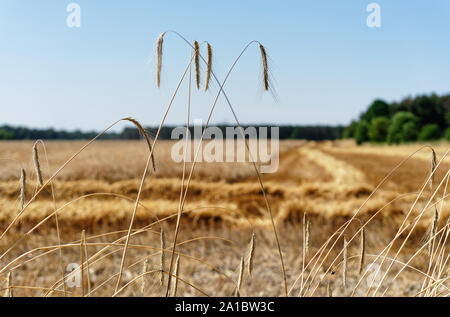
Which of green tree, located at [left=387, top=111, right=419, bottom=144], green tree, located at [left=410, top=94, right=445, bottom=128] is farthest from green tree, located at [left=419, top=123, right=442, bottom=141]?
green tree, located at [left=410, top=94, right=445, bottom=128]

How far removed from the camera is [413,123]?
47.4 meters

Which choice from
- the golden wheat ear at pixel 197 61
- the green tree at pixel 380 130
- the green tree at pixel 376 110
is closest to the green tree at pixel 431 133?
the green tree at pixel 380 130

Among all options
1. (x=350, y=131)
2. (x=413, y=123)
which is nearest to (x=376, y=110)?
(x=350, y=131)

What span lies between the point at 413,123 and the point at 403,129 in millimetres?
1365

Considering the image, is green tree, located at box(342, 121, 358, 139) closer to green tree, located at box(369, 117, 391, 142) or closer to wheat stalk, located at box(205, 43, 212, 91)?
green tree, located at box(369, 117, 391, 142)

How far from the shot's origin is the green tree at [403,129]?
46.1m

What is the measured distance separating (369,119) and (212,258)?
215 ft

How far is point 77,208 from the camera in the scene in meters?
7.61

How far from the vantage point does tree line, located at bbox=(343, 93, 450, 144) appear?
44.8m

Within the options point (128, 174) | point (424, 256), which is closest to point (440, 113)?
point (128, 174)

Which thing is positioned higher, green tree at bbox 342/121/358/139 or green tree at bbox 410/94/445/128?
green tree at bbox 410/94/445/128

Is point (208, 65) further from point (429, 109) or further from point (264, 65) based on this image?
point (429, 109)
